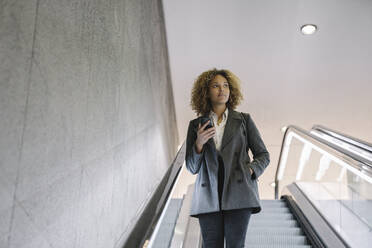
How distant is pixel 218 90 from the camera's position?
262 centimetres

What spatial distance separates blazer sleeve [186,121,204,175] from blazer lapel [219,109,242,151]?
0.19 metres

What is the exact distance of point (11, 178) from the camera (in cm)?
137

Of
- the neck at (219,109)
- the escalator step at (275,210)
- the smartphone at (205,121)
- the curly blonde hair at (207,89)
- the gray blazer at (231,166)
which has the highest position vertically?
the curly blonde hair at (207,89)

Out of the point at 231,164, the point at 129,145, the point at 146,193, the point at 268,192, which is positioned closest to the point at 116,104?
the point at 129,145

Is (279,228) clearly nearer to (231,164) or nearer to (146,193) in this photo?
(146,193)

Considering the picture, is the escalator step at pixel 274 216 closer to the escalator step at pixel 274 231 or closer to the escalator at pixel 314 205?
the escalator at pixel 314 205

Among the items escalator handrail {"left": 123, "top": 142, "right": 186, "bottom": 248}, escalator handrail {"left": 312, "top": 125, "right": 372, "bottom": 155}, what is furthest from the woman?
escalator handrail {"left": 312, "top": 125, "right": 372, "bottom": 155}

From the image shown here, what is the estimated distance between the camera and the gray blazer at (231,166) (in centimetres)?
226

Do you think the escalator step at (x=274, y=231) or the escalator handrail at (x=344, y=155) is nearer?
the escalator handrail at (x=344, y=155)

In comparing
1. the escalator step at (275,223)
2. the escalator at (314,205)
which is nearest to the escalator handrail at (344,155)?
the escalator at (314,205)

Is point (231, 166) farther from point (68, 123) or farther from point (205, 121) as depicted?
point (68, 123)

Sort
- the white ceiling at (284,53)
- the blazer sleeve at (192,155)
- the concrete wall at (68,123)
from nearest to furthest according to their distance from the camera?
the concrete wall at (68,123)
the blazer sleeve at (192,155)
the white ceiling at (284,53)

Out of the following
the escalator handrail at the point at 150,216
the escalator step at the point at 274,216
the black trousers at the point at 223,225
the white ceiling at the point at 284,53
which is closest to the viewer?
the escalator handrail at the point at 150,216

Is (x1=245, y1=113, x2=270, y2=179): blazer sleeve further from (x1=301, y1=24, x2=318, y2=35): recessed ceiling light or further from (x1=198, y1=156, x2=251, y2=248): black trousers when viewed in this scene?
(x1=301, y1=24, x2=318, y2=35): recessed ceiling light
